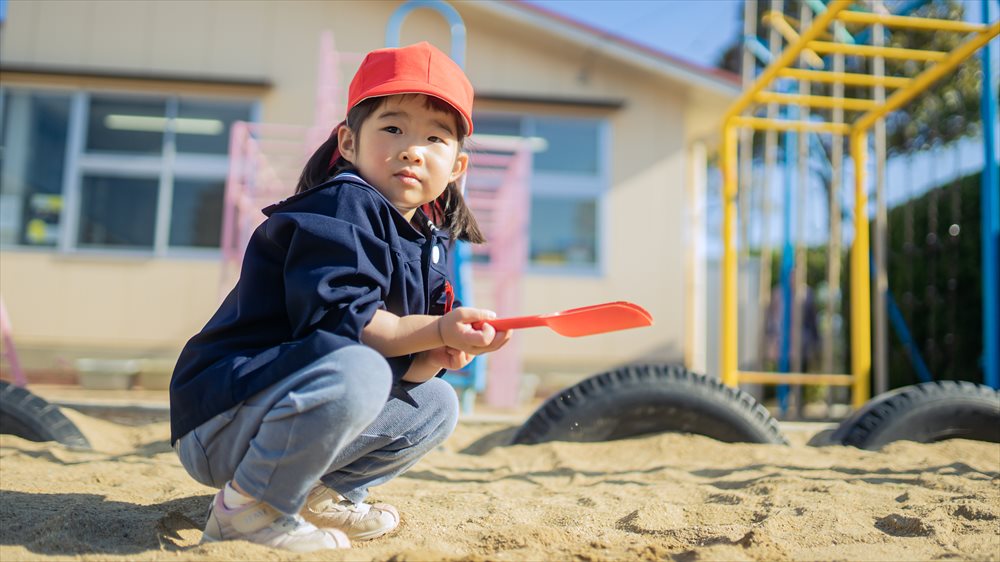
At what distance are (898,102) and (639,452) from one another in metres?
2.73

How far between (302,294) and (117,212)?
638 cm

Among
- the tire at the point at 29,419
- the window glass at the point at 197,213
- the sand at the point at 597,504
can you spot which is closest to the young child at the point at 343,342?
the sand at the point at 597,504

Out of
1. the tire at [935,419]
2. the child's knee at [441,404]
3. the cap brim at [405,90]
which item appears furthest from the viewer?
the tire at [935,419]

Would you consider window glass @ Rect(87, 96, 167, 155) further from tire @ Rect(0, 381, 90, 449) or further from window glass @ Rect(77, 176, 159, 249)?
tire @ Rect(0, 381, 90, 449)

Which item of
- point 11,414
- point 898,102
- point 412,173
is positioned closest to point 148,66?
point 11,414

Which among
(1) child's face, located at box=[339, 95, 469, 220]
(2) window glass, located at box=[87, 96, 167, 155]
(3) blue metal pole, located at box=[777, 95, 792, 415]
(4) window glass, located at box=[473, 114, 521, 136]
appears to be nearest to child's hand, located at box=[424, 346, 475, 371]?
(1) child's face, located at box=[339, 95, 469, 220]

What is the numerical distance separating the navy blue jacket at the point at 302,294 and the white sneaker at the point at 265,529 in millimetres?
159

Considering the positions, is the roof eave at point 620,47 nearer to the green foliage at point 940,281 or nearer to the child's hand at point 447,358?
the green foliage at point 940,281

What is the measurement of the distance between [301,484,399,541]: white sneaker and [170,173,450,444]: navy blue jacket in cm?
28

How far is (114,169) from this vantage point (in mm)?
6848

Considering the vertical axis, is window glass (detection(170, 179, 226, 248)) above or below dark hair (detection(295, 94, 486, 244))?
above

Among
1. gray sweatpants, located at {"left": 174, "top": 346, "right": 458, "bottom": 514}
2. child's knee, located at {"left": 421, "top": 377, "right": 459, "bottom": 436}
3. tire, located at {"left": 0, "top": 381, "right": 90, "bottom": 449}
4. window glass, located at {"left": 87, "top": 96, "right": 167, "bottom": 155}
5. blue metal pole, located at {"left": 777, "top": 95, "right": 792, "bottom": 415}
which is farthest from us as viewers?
window glass, located at {"left": 87, "top": 96, "right": 167, "bottom": 155}

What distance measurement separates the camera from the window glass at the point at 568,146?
702 cm

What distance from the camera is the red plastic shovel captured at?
1.29 meters
